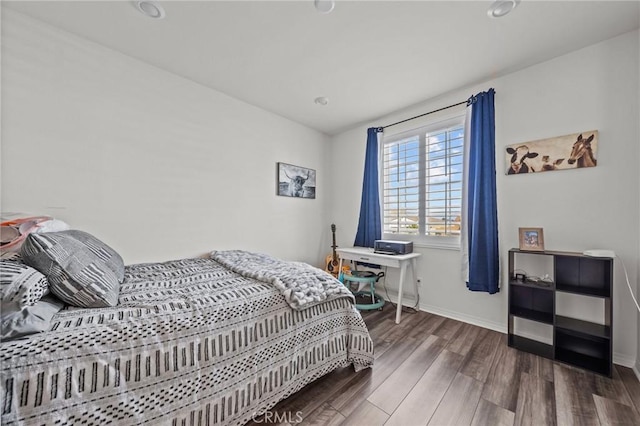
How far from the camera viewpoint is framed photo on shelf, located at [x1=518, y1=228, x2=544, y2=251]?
196 centimetres

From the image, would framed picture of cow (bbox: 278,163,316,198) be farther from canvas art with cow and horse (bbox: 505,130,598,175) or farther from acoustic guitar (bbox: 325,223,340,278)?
canvas art with cow and horse (bbox: 505,130,598,175)

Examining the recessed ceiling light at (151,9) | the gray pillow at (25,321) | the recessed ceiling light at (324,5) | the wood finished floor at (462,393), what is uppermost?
the recessed ceiling light at (151,9)

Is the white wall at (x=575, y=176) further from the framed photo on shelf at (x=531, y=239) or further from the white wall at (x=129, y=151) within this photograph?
the white wall at (x=129, y=151)

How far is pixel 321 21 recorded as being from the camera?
167 cm

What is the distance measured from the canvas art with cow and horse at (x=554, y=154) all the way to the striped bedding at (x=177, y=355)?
2064mm

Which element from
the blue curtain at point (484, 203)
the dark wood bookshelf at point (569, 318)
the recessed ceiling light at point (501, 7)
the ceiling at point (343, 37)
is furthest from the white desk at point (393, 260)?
the recessed ceiling light at point (501, 7)

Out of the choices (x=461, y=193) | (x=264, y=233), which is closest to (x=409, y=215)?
(x=461, y=193)

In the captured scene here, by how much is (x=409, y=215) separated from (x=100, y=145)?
320cm

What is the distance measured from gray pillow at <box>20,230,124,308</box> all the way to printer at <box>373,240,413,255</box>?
2.40 m

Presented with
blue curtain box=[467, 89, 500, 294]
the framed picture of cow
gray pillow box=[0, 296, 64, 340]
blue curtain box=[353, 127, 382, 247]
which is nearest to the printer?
blue curtain box=[353, 127, 382, 247]

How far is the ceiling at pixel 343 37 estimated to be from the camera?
1.57m

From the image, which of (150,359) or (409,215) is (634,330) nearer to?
(409,215)

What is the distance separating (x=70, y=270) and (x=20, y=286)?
0.63 feet

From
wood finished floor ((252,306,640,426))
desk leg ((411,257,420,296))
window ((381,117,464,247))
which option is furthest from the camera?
desk leg ((411,257,420,296))
